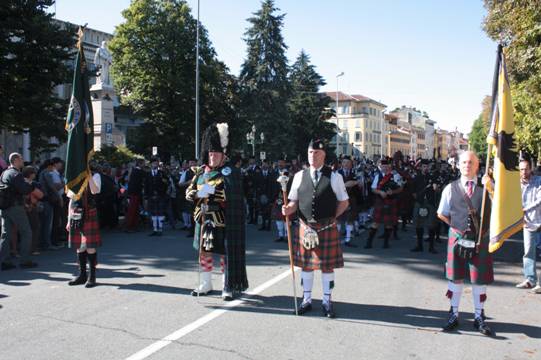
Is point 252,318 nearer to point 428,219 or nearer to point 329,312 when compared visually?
point 329,312

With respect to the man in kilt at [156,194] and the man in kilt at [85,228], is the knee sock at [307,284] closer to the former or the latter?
the man in kilt at [85,228]

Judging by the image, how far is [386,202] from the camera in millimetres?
11945

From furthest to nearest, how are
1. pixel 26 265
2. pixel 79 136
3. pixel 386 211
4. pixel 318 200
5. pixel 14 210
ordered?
1. pixel 386 211
2. pixel 26 265
3. pixel 14 210
4. pixel 79 136
5. pixel 318 200

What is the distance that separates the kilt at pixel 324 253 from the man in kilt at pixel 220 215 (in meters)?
0.94

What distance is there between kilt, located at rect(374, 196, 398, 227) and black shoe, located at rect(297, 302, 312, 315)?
601 centimetres

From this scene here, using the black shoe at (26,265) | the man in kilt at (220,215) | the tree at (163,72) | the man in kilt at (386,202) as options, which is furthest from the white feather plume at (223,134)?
the tree at (163,72)

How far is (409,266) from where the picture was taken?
9500 mm

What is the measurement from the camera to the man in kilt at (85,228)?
7637mm

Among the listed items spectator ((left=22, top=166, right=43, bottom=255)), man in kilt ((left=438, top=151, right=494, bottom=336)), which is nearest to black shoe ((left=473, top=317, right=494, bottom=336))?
man in kilt ((left=438, top=151, right=494, bottom=336))

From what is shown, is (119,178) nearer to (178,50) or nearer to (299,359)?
(299,359)

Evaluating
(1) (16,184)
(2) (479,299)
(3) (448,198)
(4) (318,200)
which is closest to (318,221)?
(4) (318,200)

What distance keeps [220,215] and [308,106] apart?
162 feet

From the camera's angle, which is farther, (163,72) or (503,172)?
(163,72)

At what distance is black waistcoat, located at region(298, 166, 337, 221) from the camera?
20.2ft
